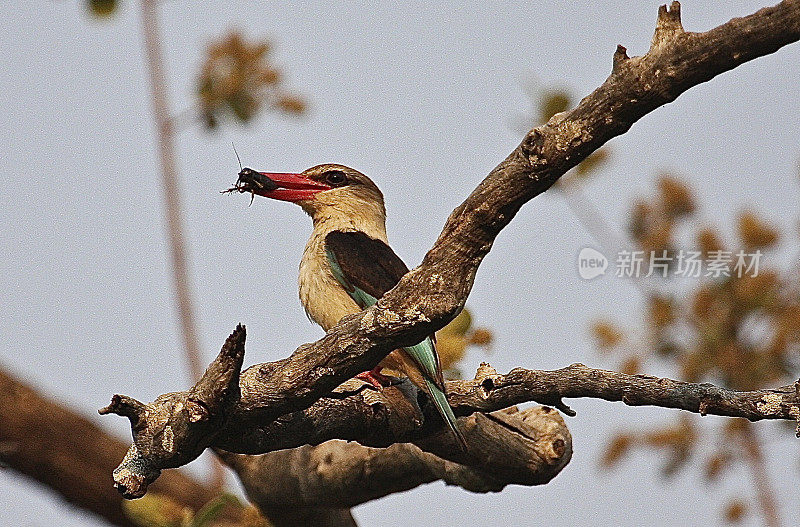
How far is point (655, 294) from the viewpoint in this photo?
5.80 m

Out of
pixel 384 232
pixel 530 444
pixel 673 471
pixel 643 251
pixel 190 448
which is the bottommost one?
pixel 190 448

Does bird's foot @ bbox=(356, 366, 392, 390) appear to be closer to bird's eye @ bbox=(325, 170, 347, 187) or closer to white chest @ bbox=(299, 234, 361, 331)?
white chest @ bbox=(299, 234, 361, 331)

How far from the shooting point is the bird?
11.0 feet

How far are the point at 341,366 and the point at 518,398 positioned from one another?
61 centimetres

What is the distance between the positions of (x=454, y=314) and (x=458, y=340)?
1248 millimetres

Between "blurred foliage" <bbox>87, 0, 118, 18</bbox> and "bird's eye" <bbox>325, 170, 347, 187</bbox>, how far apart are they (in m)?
1.76

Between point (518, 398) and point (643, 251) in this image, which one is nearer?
point (518, 398)

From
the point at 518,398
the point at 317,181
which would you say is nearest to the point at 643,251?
the point at 317,181

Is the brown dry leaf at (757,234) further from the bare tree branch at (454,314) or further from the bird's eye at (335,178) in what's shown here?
the bare tree branch at (454,314)

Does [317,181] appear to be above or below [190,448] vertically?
above

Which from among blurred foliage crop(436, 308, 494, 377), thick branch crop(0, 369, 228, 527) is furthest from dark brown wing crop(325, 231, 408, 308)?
thick branch crop(0, 369, 228, 527)

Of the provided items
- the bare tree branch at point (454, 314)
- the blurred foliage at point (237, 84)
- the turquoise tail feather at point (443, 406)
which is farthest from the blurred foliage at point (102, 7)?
the bare tree branch at point (454, 314)

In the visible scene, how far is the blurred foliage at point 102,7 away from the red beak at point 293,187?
169cm

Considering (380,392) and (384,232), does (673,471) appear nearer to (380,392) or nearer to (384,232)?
(384,232)
